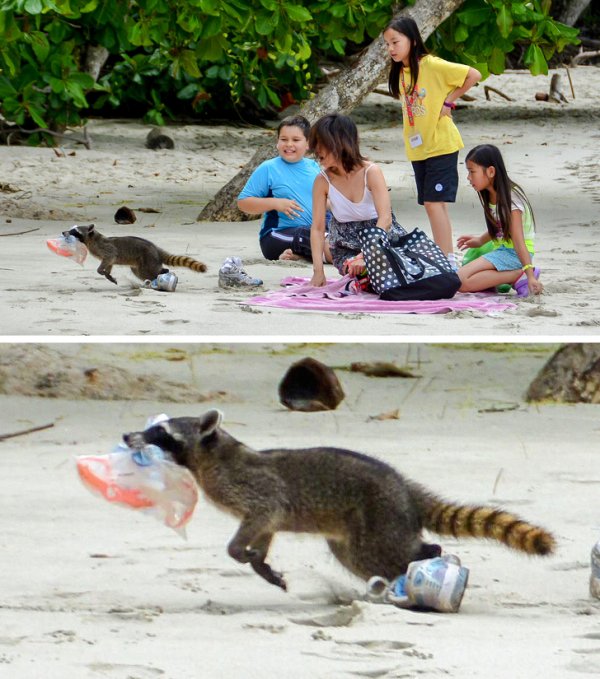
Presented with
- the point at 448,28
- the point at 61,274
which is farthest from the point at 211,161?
the point at 61,274

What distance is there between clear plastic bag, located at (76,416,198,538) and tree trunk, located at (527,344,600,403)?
2781mm

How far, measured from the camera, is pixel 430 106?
6641mm

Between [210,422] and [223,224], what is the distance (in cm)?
570

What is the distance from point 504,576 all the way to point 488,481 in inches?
38.5

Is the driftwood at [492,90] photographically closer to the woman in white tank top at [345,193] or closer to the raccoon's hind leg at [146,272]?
the woman in white tank top at [345,193]

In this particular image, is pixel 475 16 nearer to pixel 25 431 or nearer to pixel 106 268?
pixel 106 268

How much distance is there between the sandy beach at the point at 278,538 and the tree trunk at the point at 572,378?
88mm

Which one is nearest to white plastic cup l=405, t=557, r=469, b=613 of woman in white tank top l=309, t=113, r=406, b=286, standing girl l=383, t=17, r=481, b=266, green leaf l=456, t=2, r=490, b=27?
woman in white tank top l=309, t=113, r=406, b=286

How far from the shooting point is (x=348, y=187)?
597 centimetres

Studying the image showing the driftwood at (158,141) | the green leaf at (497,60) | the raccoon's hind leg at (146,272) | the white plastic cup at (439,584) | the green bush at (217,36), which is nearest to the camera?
the white plastic cup at (439,584)

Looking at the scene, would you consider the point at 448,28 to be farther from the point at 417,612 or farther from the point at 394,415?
the point at 417,612

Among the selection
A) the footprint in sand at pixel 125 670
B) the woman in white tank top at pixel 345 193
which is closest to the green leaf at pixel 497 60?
the woman in white tank top at pixel 345 193

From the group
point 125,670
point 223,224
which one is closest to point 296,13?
point 223,224

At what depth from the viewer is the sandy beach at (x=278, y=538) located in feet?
9.77
